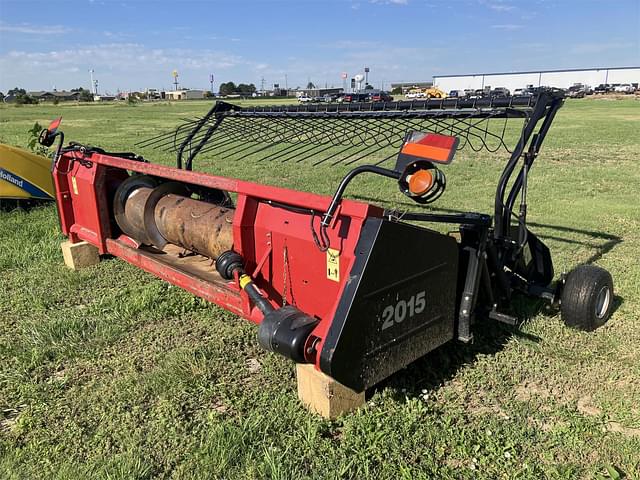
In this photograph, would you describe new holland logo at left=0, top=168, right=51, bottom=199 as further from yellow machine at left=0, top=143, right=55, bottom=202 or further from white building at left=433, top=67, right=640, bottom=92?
white building at left=433, top=67, right=640, bottom=92

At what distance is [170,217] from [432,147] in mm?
2220

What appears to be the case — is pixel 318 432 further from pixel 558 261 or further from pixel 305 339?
pixel 558 261

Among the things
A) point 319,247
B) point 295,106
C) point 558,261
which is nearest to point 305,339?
point 319,247

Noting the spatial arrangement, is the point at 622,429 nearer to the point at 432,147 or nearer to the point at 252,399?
the point at 432,147

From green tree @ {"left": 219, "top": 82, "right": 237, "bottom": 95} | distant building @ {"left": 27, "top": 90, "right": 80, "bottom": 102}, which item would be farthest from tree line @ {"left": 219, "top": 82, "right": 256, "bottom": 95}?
distant building @ {"left": 27, "top": 90, "right": 80, "bottom": 102}

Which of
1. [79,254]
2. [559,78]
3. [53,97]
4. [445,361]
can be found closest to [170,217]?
[79,254]

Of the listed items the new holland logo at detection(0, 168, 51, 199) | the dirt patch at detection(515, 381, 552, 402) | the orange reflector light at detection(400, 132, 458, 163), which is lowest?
the dirt patch at detection(515, 381, 552, 402)

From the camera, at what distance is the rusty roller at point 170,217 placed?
3.44 m

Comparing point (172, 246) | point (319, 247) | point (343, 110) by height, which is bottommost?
point (172, 246)

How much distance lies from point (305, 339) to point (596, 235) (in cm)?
453

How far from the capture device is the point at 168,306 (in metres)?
3.89

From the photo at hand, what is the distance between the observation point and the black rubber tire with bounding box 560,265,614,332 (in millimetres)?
→ 3357

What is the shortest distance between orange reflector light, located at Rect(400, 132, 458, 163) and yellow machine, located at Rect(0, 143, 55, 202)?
17.4 feet

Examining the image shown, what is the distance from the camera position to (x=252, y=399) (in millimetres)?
2773
